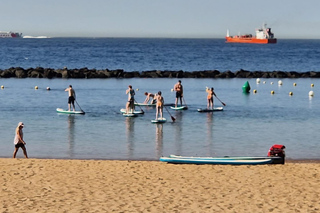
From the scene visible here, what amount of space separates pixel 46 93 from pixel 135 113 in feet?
53.6

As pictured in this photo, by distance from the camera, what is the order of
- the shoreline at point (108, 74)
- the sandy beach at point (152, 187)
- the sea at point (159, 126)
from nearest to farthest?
the sandy beach at point (152, 187)
the sea at point (159, 126)
the shoreline at point (108, 74)

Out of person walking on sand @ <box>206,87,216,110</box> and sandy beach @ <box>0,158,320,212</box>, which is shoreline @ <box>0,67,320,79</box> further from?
sandy beach @ <box>0,158,320,212</box>

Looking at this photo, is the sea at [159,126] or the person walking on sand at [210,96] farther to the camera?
the person walking on sand at [210,96]

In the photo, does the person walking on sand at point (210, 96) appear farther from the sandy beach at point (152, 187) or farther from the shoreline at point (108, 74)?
the shoreline at point (108, 74)

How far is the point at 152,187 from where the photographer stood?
19.0m

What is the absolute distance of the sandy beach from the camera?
16859 millimetres

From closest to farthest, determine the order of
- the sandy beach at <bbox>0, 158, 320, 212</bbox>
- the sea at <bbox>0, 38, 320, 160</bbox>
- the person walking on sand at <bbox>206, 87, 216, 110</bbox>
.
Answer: the sandy beach at <bbox>0, 158, 320, 212</bbox>
the sea at <bbox>0, 38, 320, 160</bbox>
the person walking on sand at <bbox>206, 87, 216, 110</bbox>

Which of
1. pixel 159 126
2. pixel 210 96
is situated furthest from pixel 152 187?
pixel 210 96

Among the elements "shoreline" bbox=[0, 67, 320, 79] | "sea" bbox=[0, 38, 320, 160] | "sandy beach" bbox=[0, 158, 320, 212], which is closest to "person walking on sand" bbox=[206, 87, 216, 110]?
"sea" bbox=[0, 38, 320, 160]

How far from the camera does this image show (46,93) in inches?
2064

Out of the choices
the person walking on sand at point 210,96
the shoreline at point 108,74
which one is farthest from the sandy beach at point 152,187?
the shoreline at point 108,74

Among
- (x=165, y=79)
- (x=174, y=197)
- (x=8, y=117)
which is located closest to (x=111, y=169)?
(x=174, y=197)

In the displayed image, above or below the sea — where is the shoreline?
above

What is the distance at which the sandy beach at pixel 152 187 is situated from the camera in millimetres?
16859
